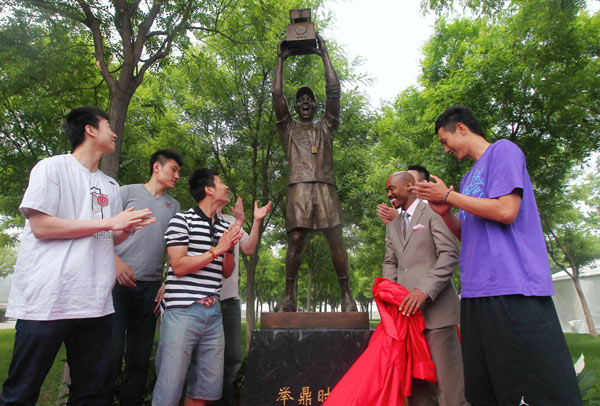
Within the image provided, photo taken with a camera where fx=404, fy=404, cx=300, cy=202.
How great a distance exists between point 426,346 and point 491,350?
0.99 m

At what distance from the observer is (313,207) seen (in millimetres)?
4648

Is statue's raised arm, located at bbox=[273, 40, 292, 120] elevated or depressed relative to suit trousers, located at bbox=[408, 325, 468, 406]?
elevated

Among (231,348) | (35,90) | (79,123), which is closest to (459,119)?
(79,123)

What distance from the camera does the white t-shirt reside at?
90.3 inches

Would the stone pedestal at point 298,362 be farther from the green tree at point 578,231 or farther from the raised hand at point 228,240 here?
the green tree at point 578,231

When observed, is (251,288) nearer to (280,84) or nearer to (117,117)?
(117,117)

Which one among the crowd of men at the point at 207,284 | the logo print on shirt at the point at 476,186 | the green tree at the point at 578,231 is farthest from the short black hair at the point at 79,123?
the green tree at the point at 578,231

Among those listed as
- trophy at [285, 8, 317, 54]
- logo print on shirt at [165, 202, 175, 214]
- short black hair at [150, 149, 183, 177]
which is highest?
trophy at [285, 8, 317, 54]

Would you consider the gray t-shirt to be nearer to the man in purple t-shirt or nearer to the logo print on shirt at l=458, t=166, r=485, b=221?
the man in purple t-shirt

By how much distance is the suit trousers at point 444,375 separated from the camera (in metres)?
3.10

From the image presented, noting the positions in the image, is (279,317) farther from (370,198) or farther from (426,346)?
(370,198)

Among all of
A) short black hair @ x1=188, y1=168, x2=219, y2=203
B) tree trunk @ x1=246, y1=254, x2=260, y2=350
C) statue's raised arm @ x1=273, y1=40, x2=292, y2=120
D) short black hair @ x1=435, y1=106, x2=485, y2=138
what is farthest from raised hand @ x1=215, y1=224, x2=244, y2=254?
tree trunk @ x1=246, y1=254, x2=260, y2=350

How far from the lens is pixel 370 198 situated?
1220 centimetres

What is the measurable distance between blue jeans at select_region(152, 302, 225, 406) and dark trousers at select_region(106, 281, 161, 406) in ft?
2.02
